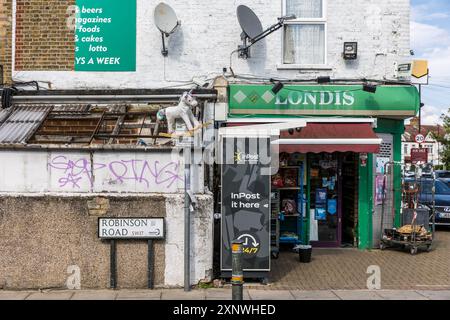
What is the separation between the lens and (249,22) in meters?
11.8

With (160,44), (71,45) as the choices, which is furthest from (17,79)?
(160,44)

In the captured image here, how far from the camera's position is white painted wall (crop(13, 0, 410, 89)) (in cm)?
1223

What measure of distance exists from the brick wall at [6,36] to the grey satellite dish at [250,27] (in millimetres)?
5095

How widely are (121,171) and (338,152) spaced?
5848 millimetres

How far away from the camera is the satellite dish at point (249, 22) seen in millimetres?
11617

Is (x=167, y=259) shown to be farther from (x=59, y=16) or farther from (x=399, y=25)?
(x=399, y=25)

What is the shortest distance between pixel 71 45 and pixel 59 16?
69 centimetres

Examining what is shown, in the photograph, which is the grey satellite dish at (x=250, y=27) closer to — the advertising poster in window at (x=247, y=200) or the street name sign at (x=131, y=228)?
the advertising poster in window at (x=247, y=200)

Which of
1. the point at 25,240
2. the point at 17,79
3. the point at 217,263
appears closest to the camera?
the point at 25,240

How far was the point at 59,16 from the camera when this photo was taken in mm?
12219

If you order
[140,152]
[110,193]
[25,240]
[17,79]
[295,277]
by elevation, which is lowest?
[295,277]

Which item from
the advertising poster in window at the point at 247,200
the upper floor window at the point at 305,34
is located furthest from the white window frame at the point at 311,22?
the advertising poster in window at the point at 247,200

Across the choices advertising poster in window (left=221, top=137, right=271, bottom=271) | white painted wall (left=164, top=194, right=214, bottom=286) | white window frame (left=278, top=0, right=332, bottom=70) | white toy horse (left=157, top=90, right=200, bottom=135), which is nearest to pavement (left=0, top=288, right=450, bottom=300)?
white painted wall (left=164, top=194, right=214, bottom=286)

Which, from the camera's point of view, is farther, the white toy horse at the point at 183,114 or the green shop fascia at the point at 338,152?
the green shop fascia at the point at 338,152
